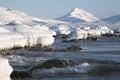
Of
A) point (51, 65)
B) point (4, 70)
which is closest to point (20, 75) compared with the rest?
point (51, 65)

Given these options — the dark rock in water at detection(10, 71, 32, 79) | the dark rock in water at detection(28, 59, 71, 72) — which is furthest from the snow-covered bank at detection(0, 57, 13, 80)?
the dark rock in water at detection(28, 59, 71, 72)

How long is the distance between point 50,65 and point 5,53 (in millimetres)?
12774

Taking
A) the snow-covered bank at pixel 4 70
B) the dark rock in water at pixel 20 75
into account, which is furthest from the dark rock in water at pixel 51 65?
the snow-covered bank at pixel 4 70

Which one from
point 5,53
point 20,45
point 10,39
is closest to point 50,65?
point 5,53

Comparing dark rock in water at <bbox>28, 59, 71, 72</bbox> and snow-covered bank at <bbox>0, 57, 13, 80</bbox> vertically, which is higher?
snow-covered bank at <bbox>0, 57, 13, 80</bbox>

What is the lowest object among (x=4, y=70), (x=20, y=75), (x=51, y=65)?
(x=20, y=75)

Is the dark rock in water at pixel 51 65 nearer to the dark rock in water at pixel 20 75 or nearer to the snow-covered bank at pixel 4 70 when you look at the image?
the dark rock in water at pixel 20 75

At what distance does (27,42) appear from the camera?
46.2m

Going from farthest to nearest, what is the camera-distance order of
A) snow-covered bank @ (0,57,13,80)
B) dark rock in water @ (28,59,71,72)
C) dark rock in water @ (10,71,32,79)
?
dark rock in water @ (28,59,71,72) → dark rock in water @ (10,71,32,79) → snow-covered bank @ (0,57,13,80)

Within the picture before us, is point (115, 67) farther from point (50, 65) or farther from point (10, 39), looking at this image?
point (10, 39)

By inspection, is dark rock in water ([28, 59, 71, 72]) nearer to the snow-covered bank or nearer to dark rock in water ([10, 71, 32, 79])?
dark rock in water ([10, 71, 32, 79])

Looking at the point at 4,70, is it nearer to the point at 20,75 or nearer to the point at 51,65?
the point at 20,75

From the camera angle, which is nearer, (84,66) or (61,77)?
(61,77)

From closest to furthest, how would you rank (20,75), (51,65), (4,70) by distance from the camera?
(4,70), (20,75), (51,65)
